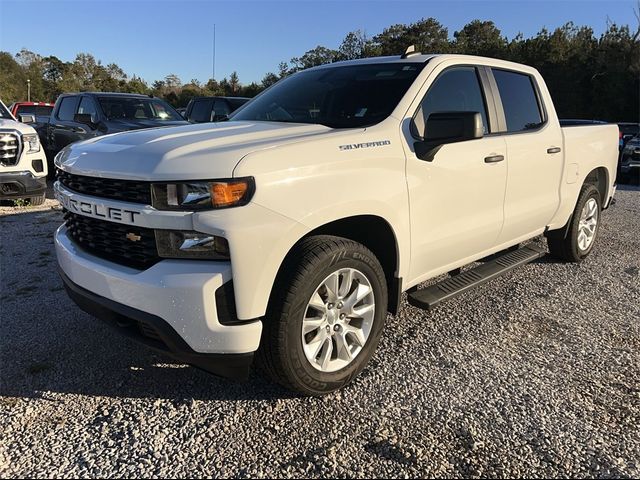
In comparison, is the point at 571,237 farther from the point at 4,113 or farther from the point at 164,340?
the point at 4,113

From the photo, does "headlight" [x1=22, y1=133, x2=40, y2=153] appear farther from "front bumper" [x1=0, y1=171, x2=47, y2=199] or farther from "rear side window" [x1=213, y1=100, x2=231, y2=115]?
"rear side window" [x1=213, y1=100, x2=231, y2=115]

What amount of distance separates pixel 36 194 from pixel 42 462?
6709 mm

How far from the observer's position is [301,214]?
253 cm

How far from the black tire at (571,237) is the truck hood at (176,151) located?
10.7ft

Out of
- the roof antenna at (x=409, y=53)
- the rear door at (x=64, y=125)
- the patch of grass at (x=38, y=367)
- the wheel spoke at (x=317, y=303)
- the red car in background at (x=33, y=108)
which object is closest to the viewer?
the wheel spoke at (x=317, y=303)

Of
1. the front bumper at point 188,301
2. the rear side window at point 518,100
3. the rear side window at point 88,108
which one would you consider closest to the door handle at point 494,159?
the rear side window at point 518,100

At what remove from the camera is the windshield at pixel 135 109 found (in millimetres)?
9422

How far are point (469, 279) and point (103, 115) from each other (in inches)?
306

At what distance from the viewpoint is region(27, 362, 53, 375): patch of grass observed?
10.2ft

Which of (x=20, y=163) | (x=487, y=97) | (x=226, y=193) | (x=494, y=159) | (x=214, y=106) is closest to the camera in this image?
(x=226, y=193)

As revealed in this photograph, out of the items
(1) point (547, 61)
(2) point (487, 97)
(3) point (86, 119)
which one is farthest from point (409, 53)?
(1) point (547, 61)

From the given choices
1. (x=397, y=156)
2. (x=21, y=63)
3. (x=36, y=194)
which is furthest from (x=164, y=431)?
(x=21, y=63)

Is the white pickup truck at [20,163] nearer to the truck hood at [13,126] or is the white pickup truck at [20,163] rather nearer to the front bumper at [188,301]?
the truck hood at [13,126]

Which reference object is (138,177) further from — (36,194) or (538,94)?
(36,194)
